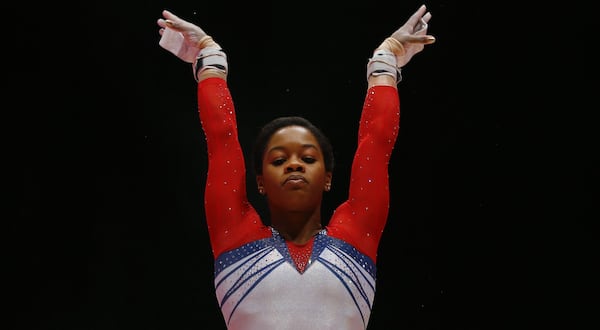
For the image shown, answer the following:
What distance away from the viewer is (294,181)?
1962 millimetres

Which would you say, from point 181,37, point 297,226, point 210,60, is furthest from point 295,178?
point 181,37

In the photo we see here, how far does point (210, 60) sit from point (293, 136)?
0.27 metres

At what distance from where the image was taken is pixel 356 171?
2.03 m

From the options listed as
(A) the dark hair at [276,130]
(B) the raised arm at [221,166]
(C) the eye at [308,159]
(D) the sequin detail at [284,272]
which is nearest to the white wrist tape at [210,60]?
(B) the raised arm at [221,166]

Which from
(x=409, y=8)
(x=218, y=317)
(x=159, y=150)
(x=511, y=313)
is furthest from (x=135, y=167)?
(x=511, y=313)

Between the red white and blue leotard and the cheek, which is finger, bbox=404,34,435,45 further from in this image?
the cheek

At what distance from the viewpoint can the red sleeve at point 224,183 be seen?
1954 millimetres

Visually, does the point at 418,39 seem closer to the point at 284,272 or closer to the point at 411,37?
the point at 411,37

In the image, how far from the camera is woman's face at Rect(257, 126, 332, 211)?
197 centimetres

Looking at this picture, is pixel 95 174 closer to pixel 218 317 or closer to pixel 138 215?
pixel 138 215

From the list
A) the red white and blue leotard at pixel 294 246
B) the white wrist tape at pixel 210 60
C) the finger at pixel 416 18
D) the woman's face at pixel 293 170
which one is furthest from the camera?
the finger at pixel 416 18

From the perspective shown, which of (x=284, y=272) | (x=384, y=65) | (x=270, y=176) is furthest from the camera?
(x=384, y=65)

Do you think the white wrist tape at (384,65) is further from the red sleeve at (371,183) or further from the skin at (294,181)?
the skin at (294,181)

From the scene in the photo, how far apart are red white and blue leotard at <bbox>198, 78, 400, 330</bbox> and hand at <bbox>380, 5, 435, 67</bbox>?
0.13 meters
